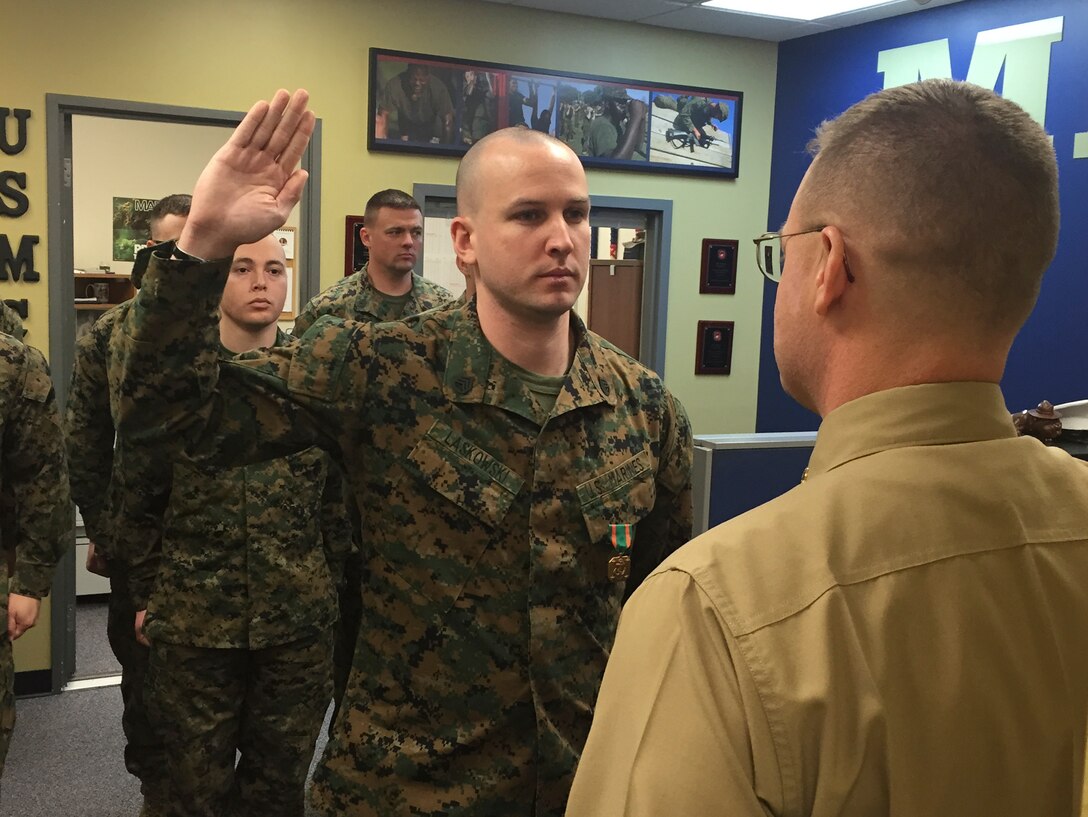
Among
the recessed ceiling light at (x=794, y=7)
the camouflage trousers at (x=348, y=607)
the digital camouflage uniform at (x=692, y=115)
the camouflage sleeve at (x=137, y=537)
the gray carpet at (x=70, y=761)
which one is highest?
the recessed ceiling light at (x=794, y=7)

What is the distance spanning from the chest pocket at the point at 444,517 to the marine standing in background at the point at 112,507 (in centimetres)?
128

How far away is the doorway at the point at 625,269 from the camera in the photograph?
5039mm

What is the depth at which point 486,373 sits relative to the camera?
1.59 metres

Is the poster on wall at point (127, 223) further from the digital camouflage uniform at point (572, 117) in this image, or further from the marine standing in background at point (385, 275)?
the digital camouflage uniform at point (572, 117)

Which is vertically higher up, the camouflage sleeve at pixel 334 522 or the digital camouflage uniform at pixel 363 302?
the digital camouflage uniform at pixel 363 302

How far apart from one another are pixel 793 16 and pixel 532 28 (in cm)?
124

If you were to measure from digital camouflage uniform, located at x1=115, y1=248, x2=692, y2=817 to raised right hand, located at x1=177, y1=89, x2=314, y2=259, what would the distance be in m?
0.21

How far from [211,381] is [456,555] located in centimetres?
46

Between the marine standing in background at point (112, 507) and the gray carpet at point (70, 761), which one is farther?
the gray carpet at point (70, 761)

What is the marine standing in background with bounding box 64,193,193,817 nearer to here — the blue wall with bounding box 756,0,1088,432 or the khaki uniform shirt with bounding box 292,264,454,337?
the khaki uniform shirt with bounding box 292,264,454,337

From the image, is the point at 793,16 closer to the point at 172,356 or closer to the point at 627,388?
the point at 627,388

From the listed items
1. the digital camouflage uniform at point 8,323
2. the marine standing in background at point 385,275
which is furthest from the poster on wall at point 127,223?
the digital camouflage uniform at point 8,323

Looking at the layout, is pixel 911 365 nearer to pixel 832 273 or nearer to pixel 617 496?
pixel 832 273

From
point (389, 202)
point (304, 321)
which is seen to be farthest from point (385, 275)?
point (304, 321)
